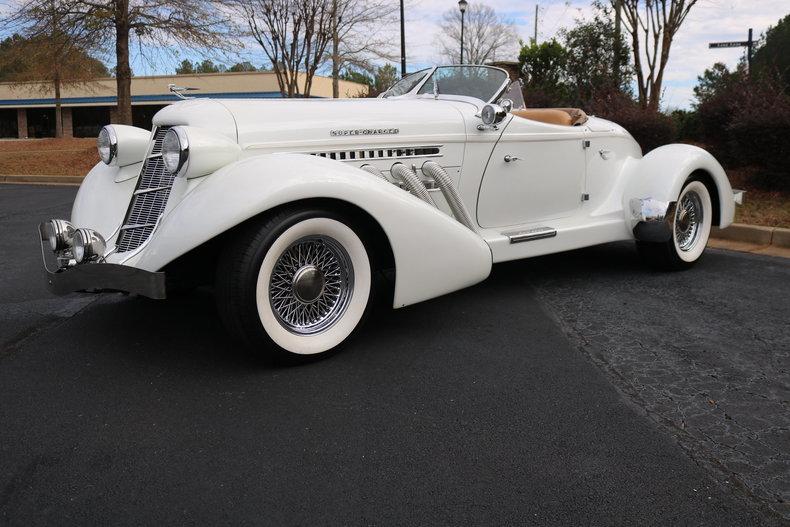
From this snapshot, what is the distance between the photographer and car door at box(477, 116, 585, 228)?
171 inches

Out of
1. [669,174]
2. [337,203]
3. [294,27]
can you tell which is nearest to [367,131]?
[337,203]

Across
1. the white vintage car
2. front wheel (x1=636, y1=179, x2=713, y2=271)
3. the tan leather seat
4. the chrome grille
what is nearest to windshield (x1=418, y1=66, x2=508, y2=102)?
the white vintage car

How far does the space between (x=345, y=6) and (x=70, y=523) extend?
602 inches

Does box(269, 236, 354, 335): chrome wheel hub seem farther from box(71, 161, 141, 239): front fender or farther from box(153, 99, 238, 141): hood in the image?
box(71, 161, 141, 239): front fender

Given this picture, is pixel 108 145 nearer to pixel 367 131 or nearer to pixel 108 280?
pixel 108 280

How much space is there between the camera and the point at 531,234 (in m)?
4.32

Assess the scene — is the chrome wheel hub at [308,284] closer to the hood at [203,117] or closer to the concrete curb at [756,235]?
the hood at [203,117]

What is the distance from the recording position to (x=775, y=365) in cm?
320

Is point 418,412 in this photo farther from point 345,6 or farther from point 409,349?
point 345,6

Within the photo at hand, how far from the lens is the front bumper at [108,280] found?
2.86m

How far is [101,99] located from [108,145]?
3766 cm

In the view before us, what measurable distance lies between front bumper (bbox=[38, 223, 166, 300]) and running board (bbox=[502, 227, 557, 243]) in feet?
7.64

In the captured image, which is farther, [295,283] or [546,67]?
[546,67]

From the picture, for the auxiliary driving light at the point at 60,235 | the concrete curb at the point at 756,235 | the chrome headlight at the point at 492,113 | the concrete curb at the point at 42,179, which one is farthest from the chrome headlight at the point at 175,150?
the concrete curb at the point at 42,179
